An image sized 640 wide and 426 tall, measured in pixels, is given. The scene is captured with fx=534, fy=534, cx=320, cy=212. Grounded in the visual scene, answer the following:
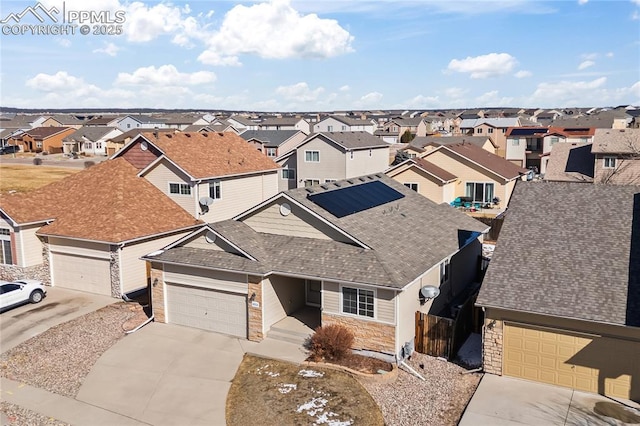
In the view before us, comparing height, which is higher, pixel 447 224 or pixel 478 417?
pixel 447 224

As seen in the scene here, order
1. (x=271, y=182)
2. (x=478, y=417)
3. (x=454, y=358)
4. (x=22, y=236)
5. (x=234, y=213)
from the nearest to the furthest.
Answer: (x=478, y=417) → (x=454, y=358) → (x=22, y=236) → (x=234, y=213) → (x=271, y=182)

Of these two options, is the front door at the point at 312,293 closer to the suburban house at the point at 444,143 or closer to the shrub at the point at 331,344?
the shrub at the point at 331,344

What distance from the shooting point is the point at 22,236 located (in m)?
27.8

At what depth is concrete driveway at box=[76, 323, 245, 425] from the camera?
1573 cm

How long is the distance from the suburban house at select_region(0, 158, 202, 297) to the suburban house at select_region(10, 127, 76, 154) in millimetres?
78889

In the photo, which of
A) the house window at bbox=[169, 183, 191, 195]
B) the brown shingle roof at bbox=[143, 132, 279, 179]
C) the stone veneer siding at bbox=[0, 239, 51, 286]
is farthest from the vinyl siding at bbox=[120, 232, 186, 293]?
the brown shingle roof at bbox=[143, 132, 279, 179]

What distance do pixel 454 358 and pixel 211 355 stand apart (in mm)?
8669

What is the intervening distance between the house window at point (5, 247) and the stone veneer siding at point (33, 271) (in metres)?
0.33

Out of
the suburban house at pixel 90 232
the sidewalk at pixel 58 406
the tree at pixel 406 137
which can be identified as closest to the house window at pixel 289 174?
the suburban house at pixel 90 232

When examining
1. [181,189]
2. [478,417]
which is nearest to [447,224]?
[478,417]

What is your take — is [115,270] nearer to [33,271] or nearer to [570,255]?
[33,271]

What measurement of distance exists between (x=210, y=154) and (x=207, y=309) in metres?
15.4

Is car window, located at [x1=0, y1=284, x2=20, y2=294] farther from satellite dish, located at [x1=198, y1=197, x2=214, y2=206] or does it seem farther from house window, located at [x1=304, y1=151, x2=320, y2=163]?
house window, located at [x1=304, y1=151, x2=320, y2=163]

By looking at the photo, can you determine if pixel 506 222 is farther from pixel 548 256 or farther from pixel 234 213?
pixel 234 213
